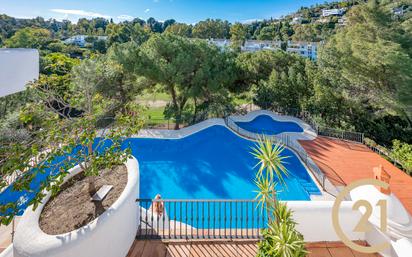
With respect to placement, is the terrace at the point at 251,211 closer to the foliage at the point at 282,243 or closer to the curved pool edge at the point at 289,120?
the curved pool edge at the point at 289,120

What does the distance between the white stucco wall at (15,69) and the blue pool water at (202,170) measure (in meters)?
4.29

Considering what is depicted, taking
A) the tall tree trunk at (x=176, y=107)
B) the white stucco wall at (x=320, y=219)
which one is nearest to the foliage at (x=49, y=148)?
the white stucco wall at (x=320, y=219)

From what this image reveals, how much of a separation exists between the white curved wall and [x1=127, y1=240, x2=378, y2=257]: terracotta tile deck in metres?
0.36

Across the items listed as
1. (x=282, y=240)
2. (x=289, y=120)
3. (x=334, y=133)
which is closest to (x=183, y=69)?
(x=289, y=120)

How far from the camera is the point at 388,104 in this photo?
1572 centimetres

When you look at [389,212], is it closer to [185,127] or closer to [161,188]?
[161,188]

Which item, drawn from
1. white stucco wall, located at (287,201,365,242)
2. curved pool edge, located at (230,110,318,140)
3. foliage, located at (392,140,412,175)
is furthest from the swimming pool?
foliage, located at (392,140,412,175)

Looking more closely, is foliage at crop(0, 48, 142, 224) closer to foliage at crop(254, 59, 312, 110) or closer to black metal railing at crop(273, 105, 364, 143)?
black metal railing at crop(273, 105, 364, 143)

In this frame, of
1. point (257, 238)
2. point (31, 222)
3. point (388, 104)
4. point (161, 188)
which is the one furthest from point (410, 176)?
point (31, 222)

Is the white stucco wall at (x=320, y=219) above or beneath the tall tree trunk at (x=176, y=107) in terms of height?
beneath

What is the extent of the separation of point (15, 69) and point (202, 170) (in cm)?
853

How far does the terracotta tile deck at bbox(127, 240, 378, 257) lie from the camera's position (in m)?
5.04

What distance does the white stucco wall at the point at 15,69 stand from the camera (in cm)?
625

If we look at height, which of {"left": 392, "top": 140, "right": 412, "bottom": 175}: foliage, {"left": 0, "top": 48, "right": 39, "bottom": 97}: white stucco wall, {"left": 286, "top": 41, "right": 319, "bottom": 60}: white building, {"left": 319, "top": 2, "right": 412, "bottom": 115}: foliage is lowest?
{"left": 392, "top": 140, "right": 412, "bottom": 175}: foliage
